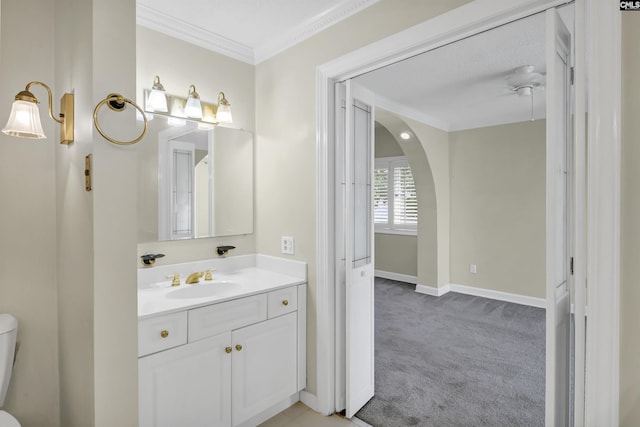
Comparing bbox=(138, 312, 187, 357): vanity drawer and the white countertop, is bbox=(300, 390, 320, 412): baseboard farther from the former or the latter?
bbox=(138, 312, 187, 357): vanity drawer

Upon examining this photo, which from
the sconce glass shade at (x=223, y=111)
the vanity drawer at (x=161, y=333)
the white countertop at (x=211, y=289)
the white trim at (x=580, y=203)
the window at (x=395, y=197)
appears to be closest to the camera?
the white trim at (x=580, y=203)

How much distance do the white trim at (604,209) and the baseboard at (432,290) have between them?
3.71 metres

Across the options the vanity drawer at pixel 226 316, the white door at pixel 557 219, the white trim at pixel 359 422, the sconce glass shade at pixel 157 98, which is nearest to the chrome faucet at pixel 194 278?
the vanity drawer at pixel 226 316

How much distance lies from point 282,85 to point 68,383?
212cm

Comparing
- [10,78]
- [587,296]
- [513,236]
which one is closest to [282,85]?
[10,78]

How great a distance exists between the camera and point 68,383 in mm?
1605

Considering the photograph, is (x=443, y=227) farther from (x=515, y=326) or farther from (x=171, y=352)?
(x=171, y=352)

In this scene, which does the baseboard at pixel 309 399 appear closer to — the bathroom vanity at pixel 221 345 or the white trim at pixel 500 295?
the bathroom vanity at pixel 221 345

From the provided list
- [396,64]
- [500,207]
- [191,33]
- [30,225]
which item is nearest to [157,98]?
[191,33]

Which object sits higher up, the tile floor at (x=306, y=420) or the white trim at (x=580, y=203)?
the white trim at (x=580, y=203)

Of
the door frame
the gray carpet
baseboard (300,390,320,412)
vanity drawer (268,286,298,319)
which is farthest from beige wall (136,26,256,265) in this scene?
the door frame

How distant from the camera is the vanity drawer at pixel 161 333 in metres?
1.54

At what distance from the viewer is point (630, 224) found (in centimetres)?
116

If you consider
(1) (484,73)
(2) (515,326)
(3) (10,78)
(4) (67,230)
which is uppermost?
(1) (484,73)
